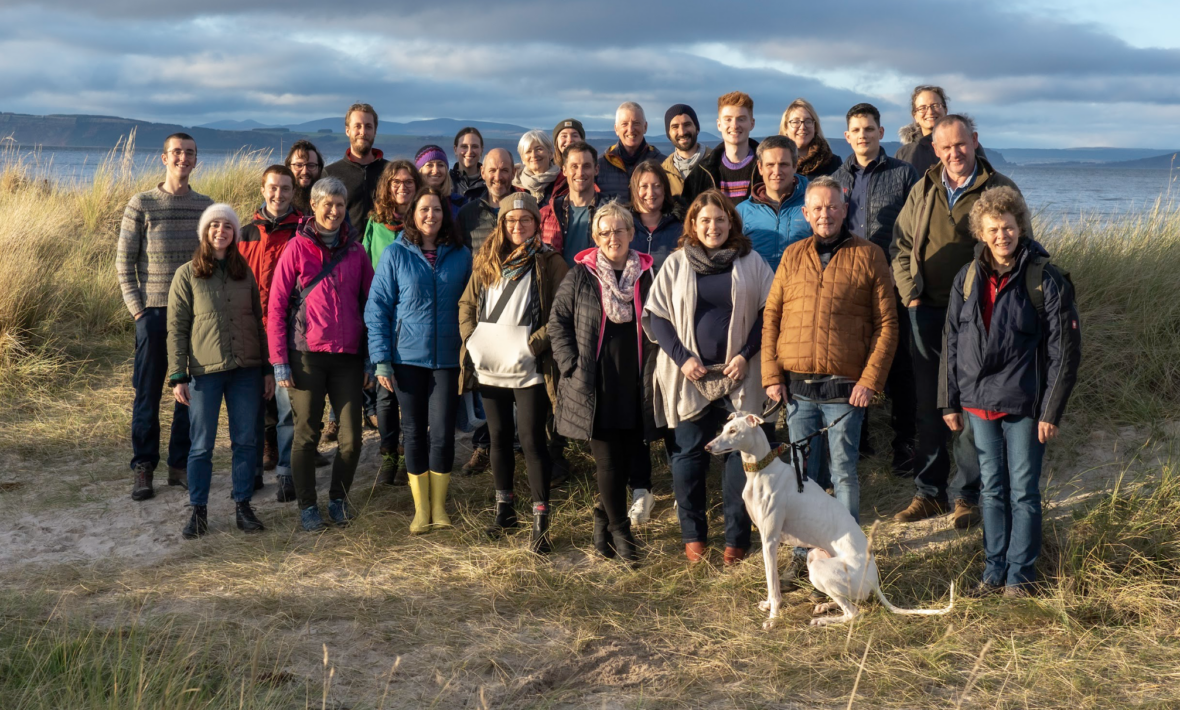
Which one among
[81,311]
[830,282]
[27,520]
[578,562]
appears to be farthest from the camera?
[81,311]

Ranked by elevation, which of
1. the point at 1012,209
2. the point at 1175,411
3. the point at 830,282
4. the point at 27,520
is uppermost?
the point at 1012,209

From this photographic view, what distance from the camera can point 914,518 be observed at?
5371 millimetres

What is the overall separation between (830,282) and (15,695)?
3.90 metres

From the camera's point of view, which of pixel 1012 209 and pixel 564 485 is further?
pixel 564 485

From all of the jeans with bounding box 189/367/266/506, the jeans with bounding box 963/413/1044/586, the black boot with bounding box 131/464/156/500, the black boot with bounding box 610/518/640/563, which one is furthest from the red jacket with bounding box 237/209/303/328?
the jeans with bounding box 963/413/1044/586

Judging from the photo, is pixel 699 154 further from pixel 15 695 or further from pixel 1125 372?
pixel 15 695

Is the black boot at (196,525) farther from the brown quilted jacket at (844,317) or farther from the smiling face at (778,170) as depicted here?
the smiling face at (778,170)

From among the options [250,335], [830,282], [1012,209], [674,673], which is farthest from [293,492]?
[1012,209]

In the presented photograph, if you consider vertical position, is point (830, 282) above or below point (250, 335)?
above

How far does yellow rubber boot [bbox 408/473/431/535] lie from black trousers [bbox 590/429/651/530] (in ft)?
3.66

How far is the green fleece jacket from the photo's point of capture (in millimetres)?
5012

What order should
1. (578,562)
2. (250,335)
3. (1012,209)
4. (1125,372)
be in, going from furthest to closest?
1. (1125,372)
2. (250,335)
3. (578,562)
4. (1012,209)

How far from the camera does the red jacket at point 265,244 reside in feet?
20.2

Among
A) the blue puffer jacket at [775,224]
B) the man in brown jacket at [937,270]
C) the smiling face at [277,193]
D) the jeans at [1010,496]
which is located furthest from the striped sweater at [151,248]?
the jeans at [1010,496]
